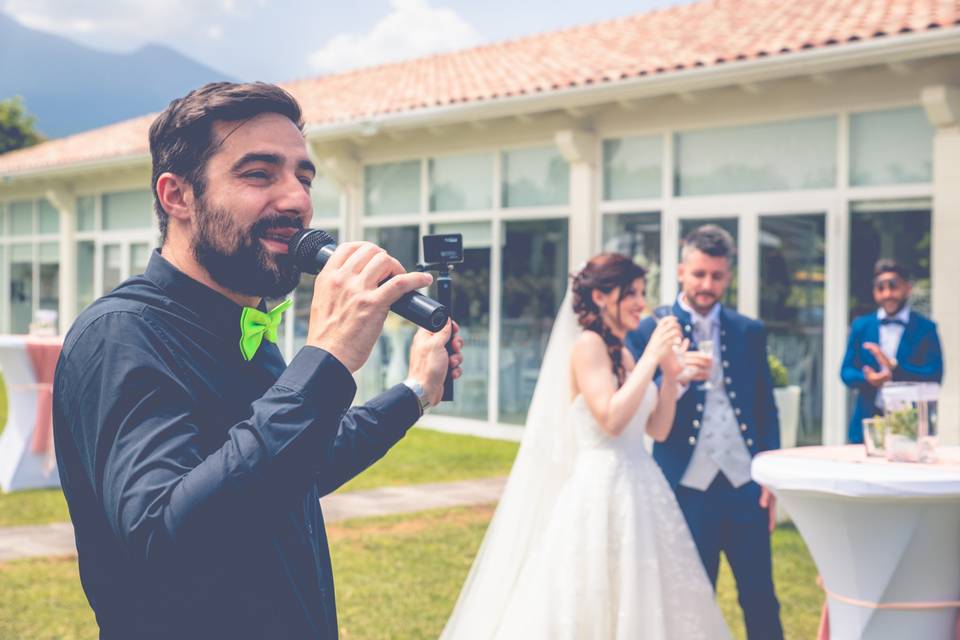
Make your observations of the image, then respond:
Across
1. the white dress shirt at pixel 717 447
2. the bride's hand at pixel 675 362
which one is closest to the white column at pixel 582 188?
the white dress shirt at pixel 717 447

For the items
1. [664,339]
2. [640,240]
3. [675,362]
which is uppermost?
[640,240]

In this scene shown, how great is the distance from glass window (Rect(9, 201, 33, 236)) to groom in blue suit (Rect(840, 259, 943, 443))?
1903 centimetres

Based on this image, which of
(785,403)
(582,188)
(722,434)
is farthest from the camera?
(582,188)

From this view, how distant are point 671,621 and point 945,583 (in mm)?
1038

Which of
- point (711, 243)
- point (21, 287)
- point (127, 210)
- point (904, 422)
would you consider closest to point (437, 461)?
point (711, 243)

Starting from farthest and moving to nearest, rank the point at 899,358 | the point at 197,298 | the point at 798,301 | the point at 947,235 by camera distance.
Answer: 1. the point at 798,301
2. the point at 947,235
3. the point at 899,358
4. the point at 197,298

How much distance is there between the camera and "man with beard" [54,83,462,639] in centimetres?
132

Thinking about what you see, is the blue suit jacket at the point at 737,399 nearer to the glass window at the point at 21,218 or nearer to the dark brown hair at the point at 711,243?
the dark brown hair at the point at 711,243

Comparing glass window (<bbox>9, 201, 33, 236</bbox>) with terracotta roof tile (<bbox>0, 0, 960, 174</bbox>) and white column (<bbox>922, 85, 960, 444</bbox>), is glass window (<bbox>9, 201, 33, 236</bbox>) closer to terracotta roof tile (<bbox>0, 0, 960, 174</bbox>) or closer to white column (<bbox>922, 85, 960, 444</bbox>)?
terracotta roof tile (<bbox>0, 0, 960, 174</bbox>)

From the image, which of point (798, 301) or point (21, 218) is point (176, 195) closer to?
point (798, 301)

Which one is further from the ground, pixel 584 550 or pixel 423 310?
pixel 423 310

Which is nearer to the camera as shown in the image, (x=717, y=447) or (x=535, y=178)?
(x=717, y=447)

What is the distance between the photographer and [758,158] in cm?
1032

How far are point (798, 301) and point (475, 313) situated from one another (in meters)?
4.65
